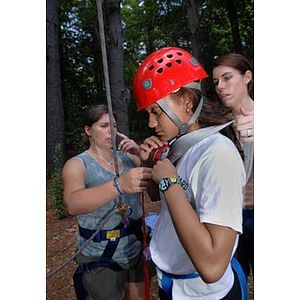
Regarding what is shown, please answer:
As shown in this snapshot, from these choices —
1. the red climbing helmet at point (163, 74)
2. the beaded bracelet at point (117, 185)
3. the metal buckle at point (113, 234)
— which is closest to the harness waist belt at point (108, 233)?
the metal buckle at point (113, 234)

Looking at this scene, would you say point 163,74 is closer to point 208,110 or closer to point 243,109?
point 208,110

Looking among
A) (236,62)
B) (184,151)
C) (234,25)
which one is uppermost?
(234,25)

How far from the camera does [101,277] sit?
0.91 meters

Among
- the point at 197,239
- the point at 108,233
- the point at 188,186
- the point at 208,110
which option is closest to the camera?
the point at 197,239

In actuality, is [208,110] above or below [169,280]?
above

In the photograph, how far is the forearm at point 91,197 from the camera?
840mm

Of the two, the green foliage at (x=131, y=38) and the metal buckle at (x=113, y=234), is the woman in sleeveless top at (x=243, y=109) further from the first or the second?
the metal buckle at (x=113, y=234)

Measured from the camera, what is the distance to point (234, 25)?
90 centimetres

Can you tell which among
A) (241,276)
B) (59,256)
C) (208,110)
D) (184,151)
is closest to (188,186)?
(184,151)

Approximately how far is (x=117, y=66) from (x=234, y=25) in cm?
37

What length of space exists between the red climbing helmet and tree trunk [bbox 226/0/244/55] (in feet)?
0.50

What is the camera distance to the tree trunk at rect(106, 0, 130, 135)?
0.87 metres

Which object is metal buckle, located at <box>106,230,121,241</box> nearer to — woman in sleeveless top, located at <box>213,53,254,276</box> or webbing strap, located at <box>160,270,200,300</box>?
webbing strap, located at <box>160,270,200,300</box>
